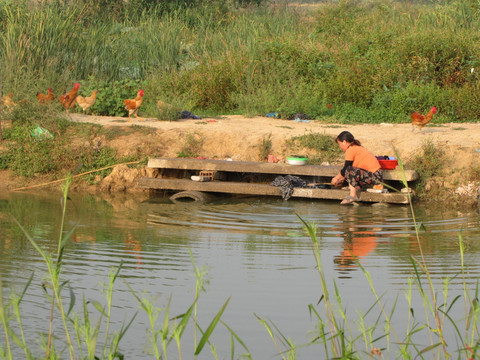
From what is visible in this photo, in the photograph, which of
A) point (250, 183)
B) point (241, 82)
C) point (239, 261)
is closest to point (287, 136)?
point (250, 183)

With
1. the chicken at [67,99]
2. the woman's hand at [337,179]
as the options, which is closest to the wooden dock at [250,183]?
the woman's hand at [337,179]

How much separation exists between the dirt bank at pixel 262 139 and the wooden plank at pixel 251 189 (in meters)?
0.89

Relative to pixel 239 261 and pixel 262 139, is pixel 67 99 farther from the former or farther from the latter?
pixel 239 261

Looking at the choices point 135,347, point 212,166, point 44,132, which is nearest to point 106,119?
point 44,132

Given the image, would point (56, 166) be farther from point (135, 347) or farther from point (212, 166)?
point (135, 347)

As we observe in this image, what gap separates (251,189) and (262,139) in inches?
66.1

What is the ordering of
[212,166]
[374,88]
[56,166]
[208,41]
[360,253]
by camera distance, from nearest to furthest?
[360,253] < [212,166] < [56,166] < [374,88] < [208,41]

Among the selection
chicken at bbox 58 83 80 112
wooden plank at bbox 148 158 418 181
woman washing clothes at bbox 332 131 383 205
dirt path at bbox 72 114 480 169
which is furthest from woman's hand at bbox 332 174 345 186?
chicken at bbox 58 83 80 112

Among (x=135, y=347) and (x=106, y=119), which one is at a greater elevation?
(x=106, y=119)

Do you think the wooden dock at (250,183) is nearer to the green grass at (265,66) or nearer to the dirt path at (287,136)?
the dirt path at (287,136)

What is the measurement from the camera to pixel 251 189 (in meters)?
11.1

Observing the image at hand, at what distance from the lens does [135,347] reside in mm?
4621

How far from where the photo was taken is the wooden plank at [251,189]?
35.4ft

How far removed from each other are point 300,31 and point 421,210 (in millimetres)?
9897
